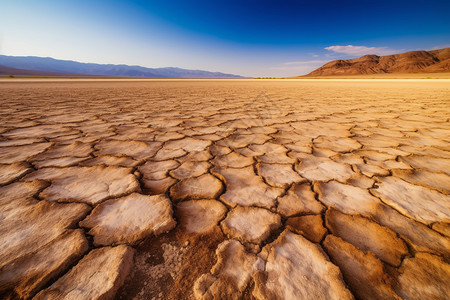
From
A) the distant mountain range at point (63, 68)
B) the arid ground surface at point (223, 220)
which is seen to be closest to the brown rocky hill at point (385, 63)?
the arid ground surface at point (223, 220)

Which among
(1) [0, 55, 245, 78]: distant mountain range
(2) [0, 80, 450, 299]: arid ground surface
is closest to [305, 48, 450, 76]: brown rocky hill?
(2) [0, 80, 450, 299]: arid ground surface

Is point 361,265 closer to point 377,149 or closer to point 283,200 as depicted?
point 283,200

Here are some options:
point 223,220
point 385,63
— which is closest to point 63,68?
point 385,63

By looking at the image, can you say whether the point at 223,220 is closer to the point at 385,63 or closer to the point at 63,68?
the point at 385,63

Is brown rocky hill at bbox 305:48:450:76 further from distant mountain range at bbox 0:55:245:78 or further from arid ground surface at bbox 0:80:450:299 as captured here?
distant mountain range at bbox 0:55:245:78

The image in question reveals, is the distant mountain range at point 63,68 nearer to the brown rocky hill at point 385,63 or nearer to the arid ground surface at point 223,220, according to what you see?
the brown rocky hill at point 385,63

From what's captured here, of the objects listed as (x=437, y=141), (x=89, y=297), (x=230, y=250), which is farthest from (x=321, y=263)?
(x=437, y=141)
